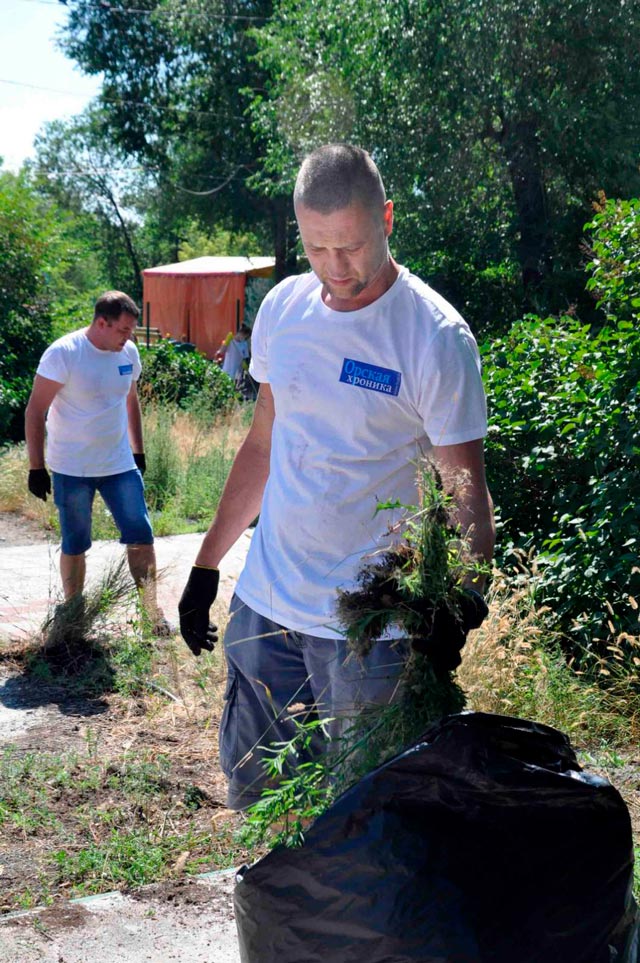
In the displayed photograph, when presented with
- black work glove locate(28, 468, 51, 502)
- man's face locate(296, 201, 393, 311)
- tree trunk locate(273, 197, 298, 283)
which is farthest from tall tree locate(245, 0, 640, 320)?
man's face locate(296, 201, 393, 311)

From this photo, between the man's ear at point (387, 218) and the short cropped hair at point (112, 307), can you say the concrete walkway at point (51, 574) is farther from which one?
the man's ear at point (387, 218)

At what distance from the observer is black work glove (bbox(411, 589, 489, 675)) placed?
1912mm

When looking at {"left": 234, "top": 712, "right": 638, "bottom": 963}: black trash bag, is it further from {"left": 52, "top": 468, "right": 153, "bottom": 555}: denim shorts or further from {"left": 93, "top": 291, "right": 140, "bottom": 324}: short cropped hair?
{"left": 93, "top": 291, "right": 140, "bottom": 324}: short cropped hair

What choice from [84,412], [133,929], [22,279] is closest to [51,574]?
[84,412]

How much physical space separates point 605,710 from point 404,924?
2.74m

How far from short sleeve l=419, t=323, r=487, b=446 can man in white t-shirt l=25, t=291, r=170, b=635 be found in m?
3.80

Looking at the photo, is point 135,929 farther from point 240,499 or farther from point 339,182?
point 339,182

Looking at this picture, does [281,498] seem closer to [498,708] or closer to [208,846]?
[208,846]

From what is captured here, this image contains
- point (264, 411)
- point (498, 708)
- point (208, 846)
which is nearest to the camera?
point (264, 411)

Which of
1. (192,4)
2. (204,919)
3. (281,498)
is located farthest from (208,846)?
(192,4)

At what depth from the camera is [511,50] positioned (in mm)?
13633

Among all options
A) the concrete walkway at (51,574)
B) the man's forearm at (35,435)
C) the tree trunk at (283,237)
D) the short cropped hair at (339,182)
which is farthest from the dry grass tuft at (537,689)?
the tree trunk at (283,237)

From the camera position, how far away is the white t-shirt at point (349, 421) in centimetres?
231

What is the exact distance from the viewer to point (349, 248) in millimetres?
2352
